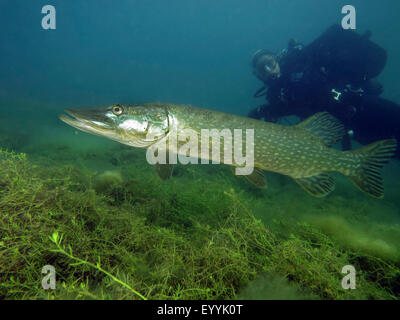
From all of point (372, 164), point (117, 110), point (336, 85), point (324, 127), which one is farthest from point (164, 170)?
point (336, 85)

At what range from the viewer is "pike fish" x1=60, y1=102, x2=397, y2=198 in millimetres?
2904

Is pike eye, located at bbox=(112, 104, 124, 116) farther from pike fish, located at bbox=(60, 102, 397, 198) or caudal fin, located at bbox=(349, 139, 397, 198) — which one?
caudal fin, located at bbox=(349, 139, 397, 198)

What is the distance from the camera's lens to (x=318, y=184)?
318 cm

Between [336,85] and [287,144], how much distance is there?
4.14 metres

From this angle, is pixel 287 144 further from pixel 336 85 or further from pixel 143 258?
pixel 336 85

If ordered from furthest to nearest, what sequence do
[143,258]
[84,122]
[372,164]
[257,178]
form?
[372,164], [257,178], [84,122], [143,258]

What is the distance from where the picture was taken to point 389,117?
18.0ft

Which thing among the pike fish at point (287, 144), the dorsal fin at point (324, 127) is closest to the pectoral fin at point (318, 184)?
the pike fish at point (287, 144)

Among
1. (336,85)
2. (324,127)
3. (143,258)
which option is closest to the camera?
(143,258)

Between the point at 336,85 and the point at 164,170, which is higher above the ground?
the point at 336,85

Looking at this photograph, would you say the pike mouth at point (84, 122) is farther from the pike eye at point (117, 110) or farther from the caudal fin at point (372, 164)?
the caudal fin at point (372, 164)

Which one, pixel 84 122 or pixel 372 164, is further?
pixel 372 164

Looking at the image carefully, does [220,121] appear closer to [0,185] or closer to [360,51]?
[0,185]

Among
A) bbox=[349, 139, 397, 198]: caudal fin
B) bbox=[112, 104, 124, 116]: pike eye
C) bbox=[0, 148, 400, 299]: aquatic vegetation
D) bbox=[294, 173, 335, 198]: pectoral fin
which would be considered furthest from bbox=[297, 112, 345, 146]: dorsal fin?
bbox=[112, 104, 124, 116]: pike eye
